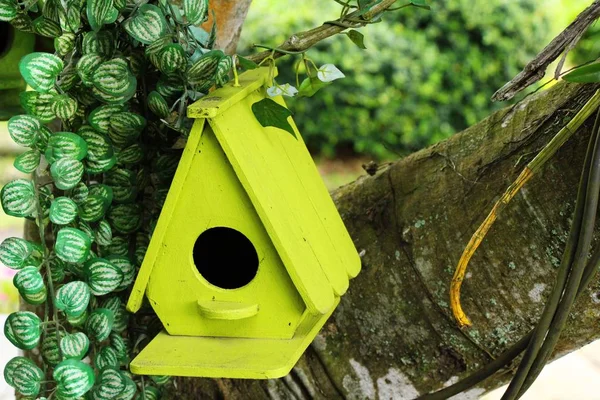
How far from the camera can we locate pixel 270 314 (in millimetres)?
1112

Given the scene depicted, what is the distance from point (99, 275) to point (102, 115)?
8.5 inches

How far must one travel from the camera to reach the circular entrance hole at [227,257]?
1272 millimetres

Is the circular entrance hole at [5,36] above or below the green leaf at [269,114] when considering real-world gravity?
below

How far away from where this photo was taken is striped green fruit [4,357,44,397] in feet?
3.52

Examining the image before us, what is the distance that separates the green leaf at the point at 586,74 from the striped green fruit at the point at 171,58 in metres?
0.48

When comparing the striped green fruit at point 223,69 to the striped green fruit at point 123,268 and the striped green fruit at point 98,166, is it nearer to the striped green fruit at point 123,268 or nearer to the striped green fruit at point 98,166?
the striped green fruit at point 98,166

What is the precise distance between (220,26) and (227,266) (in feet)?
1.43

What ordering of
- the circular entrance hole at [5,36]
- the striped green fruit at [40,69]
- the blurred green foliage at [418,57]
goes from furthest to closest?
the blurred green foliage at [418,57] → the circular entrance hole at [5,36] → the striped green fruit at [40,69]

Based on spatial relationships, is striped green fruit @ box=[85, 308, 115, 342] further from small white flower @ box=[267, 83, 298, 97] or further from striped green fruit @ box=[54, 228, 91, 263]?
small white flower @ box=[267, 83, 298, 97]

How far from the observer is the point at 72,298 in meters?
1.05

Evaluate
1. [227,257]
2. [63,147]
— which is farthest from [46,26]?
[227,257]

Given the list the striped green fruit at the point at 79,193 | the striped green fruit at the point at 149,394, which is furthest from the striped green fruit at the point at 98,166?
the striped green fruit at the point at 149,394

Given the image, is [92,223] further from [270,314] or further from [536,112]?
[536,112]

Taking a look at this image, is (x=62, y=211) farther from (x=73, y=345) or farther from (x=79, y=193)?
(x=73, y=345)
